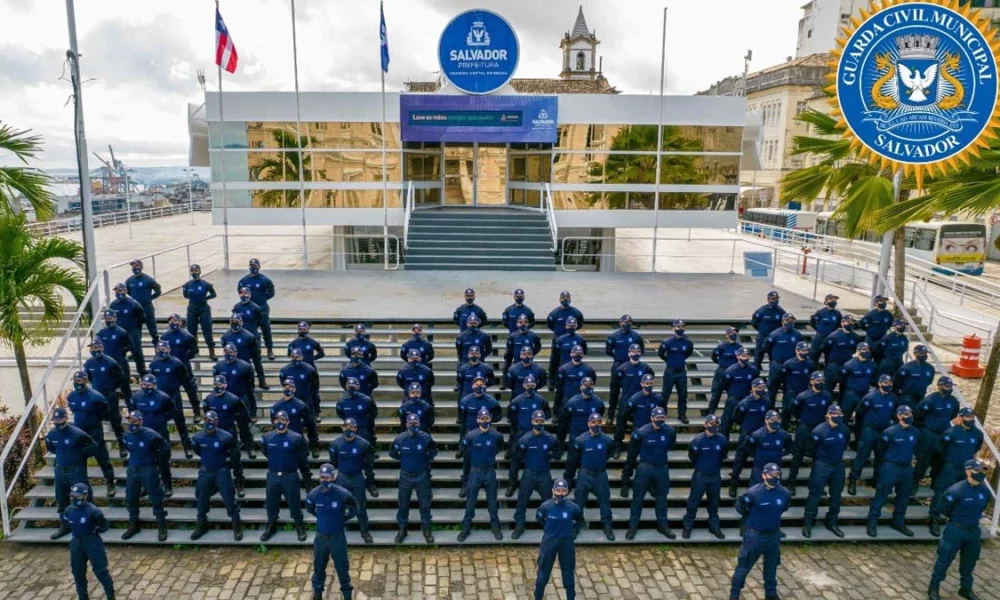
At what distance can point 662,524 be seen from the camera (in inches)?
351

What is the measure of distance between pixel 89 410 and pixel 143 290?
2.99m

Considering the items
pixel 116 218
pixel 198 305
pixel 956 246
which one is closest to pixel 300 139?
pixel 198 305

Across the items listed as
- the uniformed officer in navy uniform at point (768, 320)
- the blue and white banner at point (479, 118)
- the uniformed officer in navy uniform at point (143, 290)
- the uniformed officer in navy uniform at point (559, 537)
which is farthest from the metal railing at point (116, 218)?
the uniformed officer in navy uniform at point (768, 320)

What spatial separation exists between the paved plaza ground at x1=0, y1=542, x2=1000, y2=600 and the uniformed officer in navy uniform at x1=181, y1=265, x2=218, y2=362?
13.3 ft

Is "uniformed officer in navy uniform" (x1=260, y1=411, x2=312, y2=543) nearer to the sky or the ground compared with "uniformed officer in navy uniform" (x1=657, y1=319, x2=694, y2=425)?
nearer to the ground

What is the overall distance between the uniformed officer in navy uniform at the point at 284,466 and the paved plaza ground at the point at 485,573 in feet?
1.98

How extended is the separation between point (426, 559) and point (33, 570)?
16.1ft

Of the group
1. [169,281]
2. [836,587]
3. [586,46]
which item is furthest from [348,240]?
[586,46]

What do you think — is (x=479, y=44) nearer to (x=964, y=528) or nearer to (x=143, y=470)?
(x=143, y=470)

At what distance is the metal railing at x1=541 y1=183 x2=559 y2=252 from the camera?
18.7 m

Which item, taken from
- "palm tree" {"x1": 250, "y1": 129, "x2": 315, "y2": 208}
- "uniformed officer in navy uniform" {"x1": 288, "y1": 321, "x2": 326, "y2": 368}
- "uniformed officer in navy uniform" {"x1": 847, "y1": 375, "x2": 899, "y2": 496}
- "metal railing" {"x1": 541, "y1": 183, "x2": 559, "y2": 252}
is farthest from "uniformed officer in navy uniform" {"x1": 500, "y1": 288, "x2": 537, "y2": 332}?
"palm tree" {"x1": 250, "y1": 129, "x2": 315, "y2": 208}

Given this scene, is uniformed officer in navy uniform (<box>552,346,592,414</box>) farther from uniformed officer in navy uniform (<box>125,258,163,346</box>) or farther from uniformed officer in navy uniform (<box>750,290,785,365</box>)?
uniformed officer in navy uniform (<box>125,258,163,346</box>)

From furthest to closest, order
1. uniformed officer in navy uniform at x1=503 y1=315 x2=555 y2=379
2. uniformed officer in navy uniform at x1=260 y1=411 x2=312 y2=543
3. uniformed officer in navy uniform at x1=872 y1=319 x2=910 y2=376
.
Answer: uniformed officer in navy uniform at x1=503 y1=315 x2=555 y2=379 < uniformed officer in navy uniform at x1=872 y1=319 x2=910 y2=376 < uniformed officer in navy uniform at x1=260 y1=411 x2=312 y2=543

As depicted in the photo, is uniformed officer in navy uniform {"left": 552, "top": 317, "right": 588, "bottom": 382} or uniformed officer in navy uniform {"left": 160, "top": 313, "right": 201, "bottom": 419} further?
uniformed officer in navy uniform {"left": 552, "top": 317, "right": 588, "bottom": 382}
